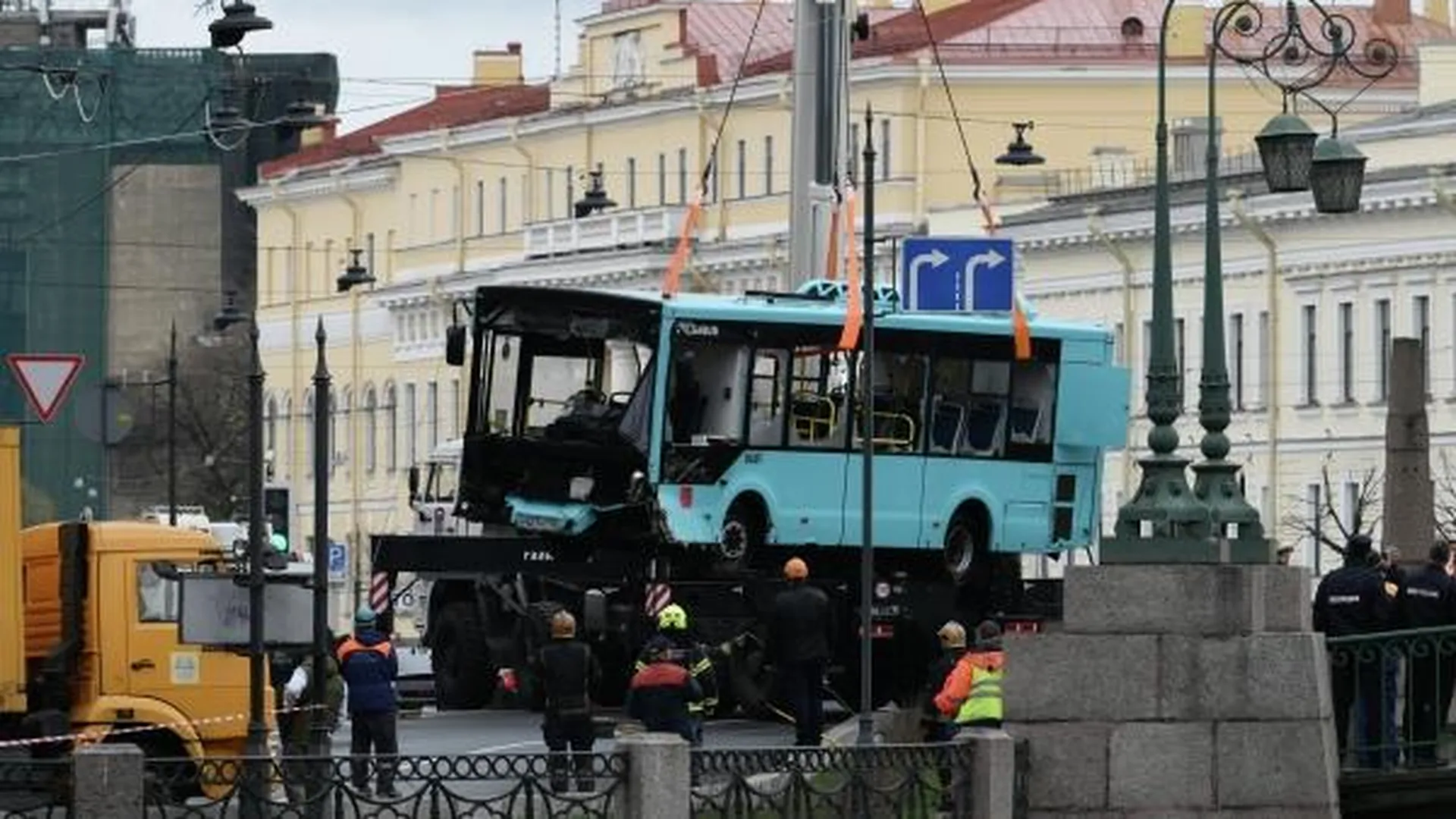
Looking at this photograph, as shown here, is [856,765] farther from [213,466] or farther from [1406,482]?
[213,466]

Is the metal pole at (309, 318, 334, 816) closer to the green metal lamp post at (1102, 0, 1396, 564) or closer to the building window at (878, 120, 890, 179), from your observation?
the green metal lamp post at (1102, 0, 1396, 564)

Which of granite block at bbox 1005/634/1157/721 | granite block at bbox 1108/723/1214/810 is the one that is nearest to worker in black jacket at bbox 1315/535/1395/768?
granite block at bbox 1108/723/1214/810

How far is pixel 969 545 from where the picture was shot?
48.6 meters

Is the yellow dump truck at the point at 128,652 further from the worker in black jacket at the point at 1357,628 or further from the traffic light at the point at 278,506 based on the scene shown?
the traffic light at the point at 278,506

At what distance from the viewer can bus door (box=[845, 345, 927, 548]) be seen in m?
47.6

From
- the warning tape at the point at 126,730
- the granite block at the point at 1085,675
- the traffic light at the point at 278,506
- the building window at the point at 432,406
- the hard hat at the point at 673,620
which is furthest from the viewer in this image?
the building window at the point at 432,406

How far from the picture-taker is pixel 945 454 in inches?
1900

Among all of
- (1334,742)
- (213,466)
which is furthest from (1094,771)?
(213,466)

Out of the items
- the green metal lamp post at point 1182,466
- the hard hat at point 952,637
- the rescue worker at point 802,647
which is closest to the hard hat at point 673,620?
the rescue worker at point 802,647

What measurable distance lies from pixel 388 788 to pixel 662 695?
614 cm

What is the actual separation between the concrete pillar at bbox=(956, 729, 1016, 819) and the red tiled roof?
99.2 m

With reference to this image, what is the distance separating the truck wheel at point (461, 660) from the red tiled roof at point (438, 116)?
279 ft

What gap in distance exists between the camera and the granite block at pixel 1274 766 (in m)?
35.9

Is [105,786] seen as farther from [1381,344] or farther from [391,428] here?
[391,428]
